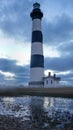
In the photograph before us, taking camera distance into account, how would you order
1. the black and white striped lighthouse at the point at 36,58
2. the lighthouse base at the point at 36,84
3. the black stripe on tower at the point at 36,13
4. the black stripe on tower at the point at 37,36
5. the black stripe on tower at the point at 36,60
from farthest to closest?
the black stripe on tower at the point at 36,13, the black stripe on tower at the point at 37,36, the lighthouse base at the point at 36,84, the black and white striped lighthouse at the point at 36,58, the black stripe on tower at the point at 36,60

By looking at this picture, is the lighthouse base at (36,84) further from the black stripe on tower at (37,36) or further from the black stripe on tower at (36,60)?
the black stripe on tower at (37,36)

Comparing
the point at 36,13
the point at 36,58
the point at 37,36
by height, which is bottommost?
the point at 36,58

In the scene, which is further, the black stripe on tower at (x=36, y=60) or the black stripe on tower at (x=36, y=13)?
the black stripe on tower at (x=36, y=13)

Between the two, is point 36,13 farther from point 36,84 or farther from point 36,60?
point 36,84

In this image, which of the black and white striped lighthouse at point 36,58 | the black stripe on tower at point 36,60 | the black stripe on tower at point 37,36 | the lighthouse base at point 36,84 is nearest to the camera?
the black stripe on tower at point 36,60

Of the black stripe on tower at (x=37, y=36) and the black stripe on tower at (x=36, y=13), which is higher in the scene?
the black stripe on tower at (x=36, y=13)

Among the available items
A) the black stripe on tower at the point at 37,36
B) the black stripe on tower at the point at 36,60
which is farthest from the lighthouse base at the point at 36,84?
the black stripe on tower at the point at 37,36

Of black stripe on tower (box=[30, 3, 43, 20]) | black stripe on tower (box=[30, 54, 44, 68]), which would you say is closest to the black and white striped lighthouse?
black stripe on tower (box=[30, 54, 44, 68])

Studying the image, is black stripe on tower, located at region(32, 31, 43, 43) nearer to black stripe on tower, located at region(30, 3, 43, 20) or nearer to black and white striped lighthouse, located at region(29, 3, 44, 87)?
black and white striped lighthouse, located at region(29, 3, 44, 87)

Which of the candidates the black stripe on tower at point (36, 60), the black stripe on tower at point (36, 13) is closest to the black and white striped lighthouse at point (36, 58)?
the black stripe on tower at point (36, 60)

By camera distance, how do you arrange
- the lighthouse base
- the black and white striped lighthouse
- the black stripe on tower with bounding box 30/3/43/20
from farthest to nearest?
the black stripe on tower with bounding box 30/3/43/20 → the lighthouse base → the black and white striped lighthouse

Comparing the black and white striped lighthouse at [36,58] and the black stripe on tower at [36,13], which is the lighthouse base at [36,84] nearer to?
the black and white striped lighthouse at [36,58]

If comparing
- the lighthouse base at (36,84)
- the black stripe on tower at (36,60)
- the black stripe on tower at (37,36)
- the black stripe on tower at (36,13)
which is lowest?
the lighthouse base at (36,84)

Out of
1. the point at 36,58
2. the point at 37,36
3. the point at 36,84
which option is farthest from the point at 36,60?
the point at 37,36
